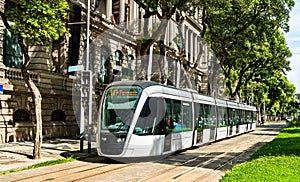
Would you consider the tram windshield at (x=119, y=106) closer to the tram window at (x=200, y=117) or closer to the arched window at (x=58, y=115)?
the tram window at (x=200, y=117)

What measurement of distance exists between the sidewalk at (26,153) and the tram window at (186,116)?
4.30m

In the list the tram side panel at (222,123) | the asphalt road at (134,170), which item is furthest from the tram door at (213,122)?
the asphalt road at (134,170)

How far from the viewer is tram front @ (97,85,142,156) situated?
14.7 metres

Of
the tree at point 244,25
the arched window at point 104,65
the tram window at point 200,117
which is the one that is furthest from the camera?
the arched window at point 104,65

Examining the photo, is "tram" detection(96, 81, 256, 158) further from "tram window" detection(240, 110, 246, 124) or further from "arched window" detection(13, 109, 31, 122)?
"tram window" detection(240, 110, 246, 124)

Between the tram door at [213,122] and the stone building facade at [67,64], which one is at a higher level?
the stone building facade at [67,64]

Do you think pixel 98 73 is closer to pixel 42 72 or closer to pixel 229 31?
pixel 42 72

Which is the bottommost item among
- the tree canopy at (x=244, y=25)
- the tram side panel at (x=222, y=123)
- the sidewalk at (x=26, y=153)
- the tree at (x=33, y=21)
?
the sidewalk at (x=26, y=153)

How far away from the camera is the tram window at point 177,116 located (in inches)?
688

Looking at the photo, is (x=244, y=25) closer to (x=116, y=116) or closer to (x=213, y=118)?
(x=213, y=118)

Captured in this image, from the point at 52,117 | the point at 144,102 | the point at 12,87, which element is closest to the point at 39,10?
the point at 144,102

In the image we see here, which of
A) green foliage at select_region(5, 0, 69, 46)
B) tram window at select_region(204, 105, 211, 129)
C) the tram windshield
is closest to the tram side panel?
tram window at select_region(204, 105, 211, 129)

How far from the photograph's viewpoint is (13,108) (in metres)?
22.7

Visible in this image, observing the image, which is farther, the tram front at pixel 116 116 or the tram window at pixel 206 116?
the tram window at pixel 206 116
